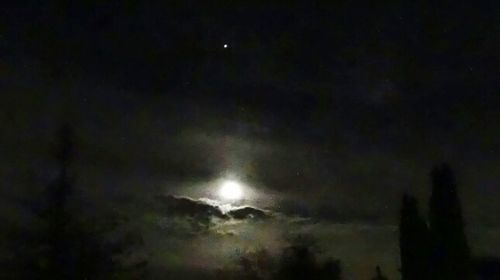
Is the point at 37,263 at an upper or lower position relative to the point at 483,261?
lower

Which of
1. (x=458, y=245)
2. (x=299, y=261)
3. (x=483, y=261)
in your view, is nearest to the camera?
(x=299, y=261)

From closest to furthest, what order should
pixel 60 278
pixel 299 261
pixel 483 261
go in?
pixel 60 278 < pixel 299 261 < pixel 483 261

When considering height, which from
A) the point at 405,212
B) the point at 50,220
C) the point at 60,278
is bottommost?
the point at 60,278

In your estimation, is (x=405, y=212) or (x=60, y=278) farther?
(x=405, y=212)

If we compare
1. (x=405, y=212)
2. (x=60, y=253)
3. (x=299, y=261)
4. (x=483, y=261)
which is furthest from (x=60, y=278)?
(x=483, y=261)

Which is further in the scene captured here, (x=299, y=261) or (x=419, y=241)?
(x=419, y=241)

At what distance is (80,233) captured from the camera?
35.0 meters

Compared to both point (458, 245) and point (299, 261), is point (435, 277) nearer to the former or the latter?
point (458, 245)

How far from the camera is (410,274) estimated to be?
60344 mm

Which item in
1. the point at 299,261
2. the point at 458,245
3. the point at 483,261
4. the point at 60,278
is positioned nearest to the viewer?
the point at 60,278

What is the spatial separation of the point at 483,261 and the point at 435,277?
9.53 m

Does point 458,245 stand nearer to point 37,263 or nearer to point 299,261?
point 299,261

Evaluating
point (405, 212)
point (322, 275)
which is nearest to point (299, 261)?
point (322, 275)

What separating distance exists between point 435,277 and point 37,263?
1378 inches
